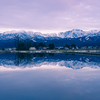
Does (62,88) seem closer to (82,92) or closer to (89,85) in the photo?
(82,92)

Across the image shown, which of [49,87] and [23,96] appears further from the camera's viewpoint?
[49,87]

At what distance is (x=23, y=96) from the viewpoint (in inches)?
381

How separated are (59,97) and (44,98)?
3.63 feet

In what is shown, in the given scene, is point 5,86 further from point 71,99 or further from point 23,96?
point 71,99

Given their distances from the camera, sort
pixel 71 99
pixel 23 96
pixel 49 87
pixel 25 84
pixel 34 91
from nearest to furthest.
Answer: pixel 71 99 < pixel 23 96 < pixel 34 91 < pixel 49 87 < pixel 25 84

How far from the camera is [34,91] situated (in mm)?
10586

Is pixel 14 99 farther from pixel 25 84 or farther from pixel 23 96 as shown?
pixel 25 84

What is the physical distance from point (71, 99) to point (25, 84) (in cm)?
517

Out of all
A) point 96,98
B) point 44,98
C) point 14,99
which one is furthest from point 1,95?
point 96,98

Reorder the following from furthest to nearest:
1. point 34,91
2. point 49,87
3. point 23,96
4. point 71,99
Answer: point 49,87, point 34,91, point 23,96, point 71,99

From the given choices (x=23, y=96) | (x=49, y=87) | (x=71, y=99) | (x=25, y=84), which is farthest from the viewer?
(x=25, y=84)

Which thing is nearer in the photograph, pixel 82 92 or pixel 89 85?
pixel 82 92

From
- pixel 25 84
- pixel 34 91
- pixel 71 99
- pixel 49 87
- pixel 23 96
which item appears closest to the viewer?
pixel 71 99

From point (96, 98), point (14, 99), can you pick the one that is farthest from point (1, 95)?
point (96, 98)
